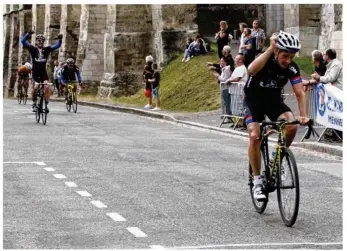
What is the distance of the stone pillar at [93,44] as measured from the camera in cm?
5303

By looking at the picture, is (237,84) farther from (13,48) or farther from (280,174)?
(13,48)

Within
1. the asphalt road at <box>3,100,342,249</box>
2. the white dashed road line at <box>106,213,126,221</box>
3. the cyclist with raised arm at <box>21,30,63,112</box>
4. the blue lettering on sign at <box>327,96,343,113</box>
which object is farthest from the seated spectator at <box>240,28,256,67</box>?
the white dashed road line at <box>106,213,126,221</box>

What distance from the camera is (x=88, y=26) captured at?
176ft

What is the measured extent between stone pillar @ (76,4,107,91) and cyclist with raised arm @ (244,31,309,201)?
4170 cm

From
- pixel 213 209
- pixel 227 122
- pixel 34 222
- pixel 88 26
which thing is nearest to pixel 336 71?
Result: pixel 227 122

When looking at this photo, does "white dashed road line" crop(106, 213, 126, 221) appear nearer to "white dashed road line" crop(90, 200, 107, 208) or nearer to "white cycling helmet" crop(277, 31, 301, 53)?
"white dashed road line" crop(90, 200, 107, 208)

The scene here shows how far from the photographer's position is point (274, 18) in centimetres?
4966

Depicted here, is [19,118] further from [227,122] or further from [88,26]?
[88,26]

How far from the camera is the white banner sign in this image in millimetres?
19922

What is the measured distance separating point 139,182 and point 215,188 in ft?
3.58

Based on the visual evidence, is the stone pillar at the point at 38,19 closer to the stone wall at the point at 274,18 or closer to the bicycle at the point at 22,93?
the stone wall at the point at 274,18

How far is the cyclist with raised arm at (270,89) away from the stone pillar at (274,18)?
125ft

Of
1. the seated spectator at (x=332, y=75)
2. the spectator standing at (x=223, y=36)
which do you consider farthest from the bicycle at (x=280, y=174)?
the spectator standing at (x=223, y=36)

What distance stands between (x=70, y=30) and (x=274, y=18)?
1506 centimetres
